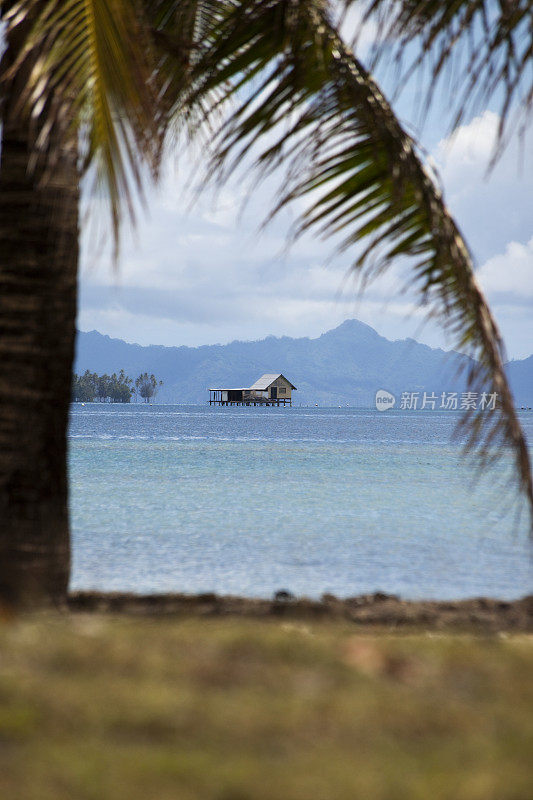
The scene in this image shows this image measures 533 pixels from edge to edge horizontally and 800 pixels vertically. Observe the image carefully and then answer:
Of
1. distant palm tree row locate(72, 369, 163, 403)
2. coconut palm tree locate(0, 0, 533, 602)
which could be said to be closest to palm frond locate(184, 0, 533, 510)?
coconut palm tree locate(0, 0, 533, 602)

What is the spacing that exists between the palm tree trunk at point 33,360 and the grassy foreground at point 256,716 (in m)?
0.87

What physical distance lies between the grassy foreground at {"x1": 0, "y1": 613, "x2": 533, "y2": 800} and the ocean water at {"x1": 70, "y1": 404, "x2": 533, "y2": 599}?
1111mm

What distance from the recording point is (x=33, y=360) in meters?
4.32

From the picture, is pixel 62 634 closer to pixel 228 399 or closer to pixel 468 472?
pixel 468 472

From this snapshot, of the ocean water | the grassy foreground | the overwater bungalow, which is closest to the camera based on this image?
the grassy foreground

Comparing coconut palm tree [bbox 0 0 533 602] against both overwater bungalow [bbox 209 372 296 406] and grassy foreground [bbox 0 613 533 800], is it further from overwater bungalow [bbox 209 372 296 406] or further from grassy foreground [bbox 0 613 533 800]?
overwater bungalow [bbox 209 372 296 406]

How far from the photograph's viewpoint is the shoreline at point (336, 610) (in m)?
4.85

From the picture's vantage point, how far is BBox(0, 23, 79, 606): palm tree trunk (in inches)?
169

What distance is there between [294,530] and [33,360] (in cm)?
1158

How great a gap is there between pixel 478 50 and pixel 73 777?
3.37 metres

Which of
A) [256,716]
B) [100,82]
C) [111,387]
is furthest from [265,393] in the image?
[256,716]

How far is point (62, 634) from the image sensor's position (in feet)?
11.1

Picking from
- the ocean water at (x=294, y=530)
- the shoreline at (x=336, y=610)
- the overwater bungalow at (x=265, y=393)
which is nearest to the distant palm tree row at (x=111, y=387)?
the overwater bungalow at (x=265, y=393)

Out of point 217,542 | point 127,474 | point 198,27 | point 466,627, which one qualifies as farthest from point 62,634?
point 127,474
